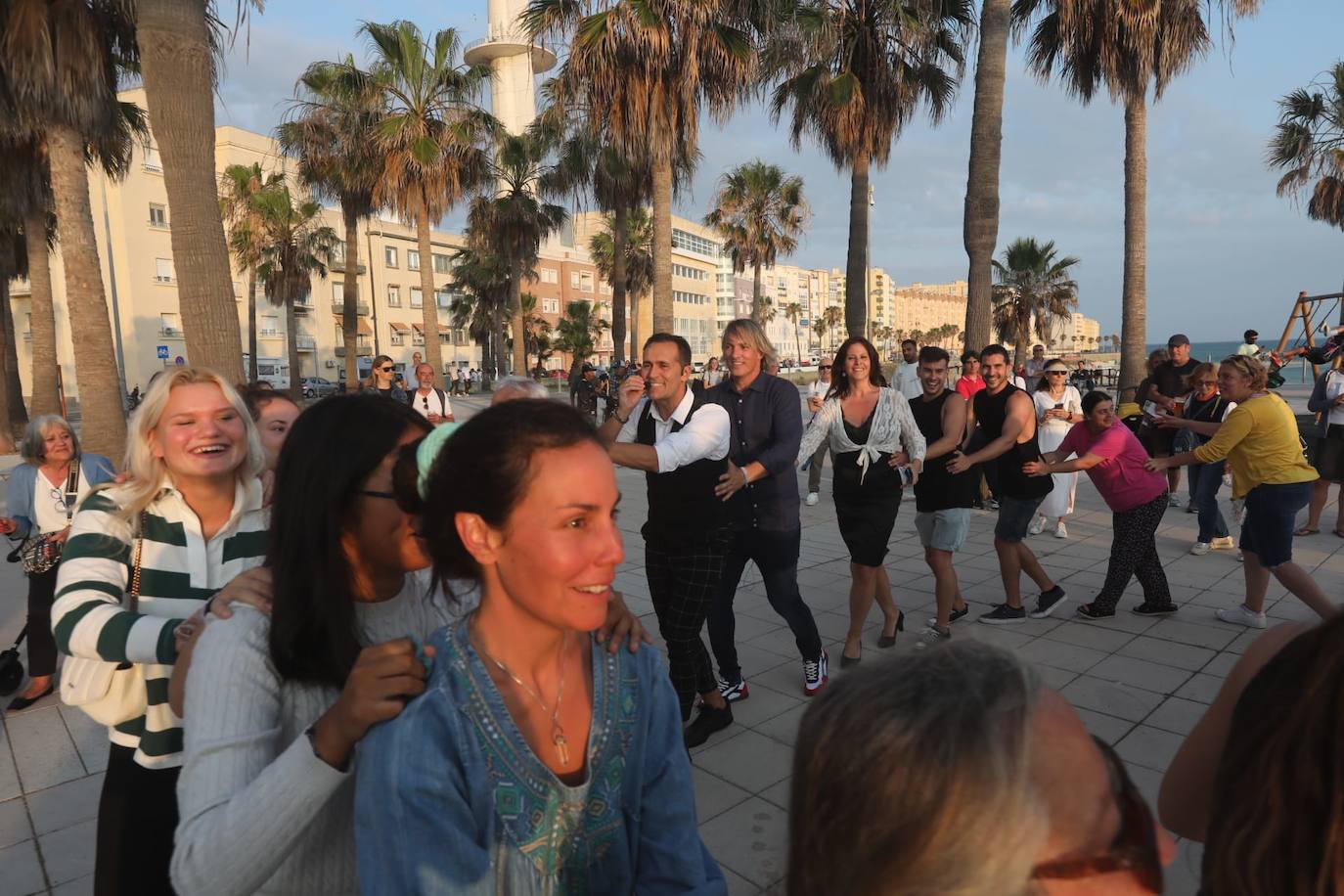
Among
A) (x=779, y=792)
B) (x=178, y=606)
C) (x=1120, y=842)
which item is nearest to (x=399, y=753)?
(x=1120, y=842)

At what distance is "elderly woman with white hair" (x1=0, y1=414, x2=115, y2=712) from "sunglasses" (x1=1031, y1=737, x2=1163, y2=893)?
5140mm

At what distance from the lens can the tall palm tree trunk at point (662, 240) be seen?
13609 mm

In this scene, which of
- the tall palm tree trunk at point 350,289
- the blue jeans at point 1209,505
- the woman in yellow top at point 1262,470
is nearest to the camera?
the woman in yellow top at point 1262,470

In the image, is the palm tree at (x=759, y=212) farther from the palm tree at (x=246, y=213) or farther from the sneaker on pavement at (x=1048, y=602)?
the sneaker on pavement at (x=1048, y=602)

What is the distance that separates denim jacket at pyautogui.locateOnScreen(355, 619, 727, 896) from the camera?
112cm

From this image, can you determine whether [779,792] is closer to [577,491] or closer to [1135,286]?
Answer: [577,491]

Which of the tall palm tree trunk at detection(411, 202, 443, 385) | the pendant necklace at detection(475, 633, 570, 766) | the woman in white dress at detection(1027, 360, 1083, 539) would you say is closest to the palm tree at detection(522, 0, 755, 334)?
the woman in white dress at detection(1027, 360, 1083, 539)

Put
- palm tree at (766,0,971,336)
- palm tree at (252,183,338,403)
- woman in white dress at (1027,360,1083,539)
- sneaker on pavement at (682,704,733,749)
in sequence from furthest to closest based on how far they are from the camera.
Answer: palm tree at (252,183,338,403) → palm tree at (766,0,971,336) → woman in white dress at (1027,360,1083,539) → sneaker on pavement at (682,704,733,749)

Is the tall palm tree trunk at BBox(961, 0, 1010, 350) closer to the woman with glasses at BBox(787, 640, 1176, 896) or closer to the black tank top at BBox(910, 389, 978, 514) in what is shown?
the black tank top at BBox(910, 389, 978, 514)

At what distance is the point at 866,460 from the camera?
15.4 ft

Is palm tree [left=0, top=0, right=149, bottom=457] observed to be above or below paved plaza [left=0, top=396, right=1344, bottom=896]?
above

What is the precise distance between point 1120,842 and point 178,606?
1.99 m

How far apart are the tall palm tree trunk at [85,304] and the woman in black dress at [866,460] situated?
9.46 meters

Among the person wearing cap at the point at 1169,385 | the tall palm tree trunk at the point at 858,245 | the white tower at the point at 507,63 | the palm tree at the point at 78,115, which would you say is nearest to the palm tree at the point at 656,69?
the tall palm tree trunk at the point at 858,245
